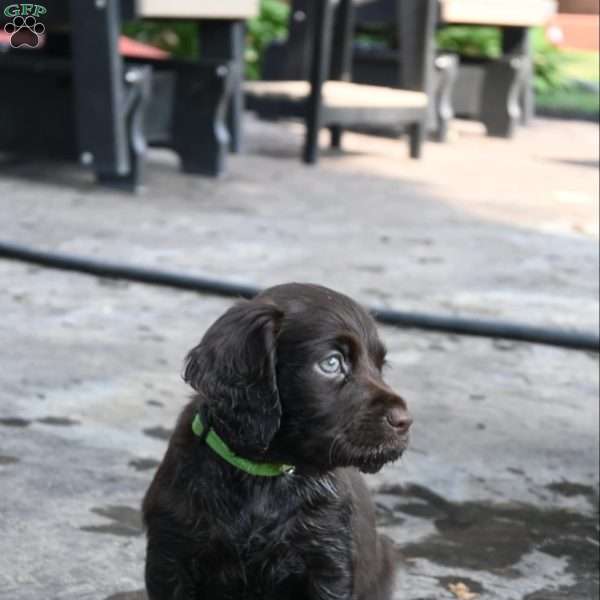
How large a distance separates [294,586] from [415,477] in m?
1.32

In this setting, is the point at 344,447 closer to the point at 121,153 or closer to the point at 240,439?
the point at 240,439

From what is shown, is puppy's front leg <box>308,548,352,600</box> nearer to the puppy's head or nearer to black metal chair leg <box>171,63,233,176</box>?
the puppy's head

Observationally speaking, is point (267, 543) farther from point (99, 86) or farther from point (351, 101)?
point (351, 101)

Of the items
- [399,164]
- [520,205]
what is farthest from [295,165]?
[520,205]

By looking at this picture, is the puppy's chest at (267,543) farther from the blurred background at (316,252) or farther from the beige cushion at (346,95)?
the beige cushion at (346,95)

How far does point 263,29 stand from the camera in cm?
1324

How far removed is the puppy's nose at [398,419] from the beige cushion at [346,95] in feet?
23.1

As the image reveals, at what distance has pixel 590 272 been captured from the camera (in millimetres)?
6617

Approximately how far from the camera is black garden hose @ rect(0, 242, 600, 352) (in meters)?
4.81

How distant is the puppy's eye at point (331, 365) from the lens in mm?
2479

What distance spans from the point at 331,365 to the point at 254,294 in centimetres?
270
